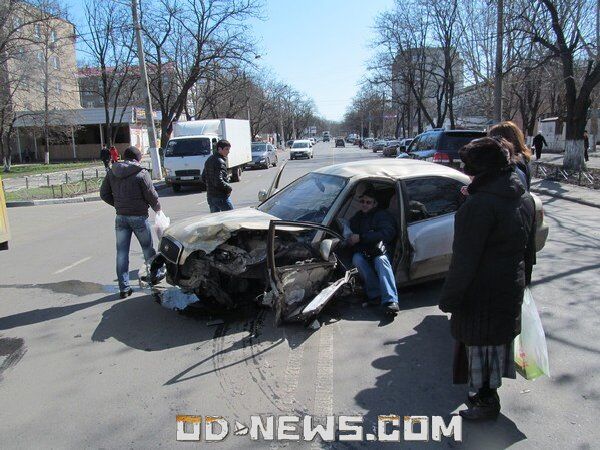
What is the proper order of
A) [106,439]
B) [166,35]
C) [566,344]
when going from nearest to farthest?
[106,439], [566,344], [166,35]

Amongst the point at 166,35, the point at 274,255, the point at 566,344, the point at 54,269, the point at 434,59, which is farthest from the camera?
the point at 434,59

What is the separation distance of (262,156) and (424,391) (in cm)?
3050

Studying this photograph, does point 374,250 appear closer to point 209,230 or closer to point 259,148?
point 209,230

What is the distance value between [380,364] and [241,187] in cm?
1663

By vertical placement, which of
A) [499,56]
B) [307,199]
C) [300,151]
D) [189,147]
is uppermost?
[499,56]

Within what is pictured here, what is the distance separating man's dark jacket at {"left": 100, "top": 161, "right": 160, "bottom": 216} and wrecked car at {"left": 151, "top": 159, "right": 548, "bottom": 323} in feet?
2.56

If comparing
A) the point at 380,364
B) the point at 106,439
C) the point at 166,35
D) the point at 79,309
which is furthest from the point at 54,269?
the point at 166,35

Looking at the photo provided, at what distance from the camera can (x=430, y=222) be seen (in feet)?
17.7

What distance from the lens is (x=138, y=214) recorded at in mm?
5867

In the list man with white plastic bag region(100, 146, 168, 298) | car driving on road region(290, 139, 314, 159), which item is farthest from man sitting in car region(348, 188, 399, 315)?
car driving on road region(290, 139, 314, 159)

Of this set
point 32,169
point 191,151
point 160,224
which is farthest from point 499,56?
point 32,169

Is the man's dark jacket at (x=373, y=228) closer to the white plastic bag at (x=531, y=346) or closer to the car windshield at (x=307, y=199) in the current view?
the car windshield at (x=307, y=199)

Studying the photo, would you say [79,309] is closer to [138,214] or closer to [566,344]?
[138,214]

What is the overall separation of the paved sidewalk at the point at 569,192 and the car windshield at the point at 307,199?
31.3 ft
